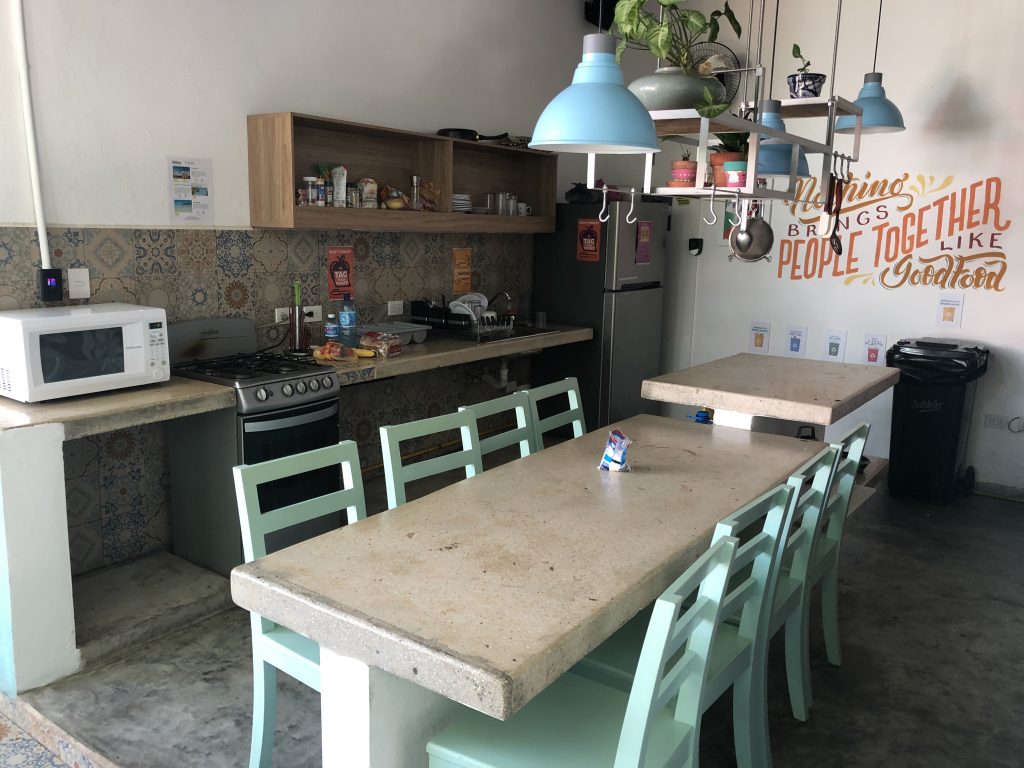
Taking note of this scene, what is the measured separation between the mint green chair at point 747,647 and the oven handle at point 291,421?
1.63 meters

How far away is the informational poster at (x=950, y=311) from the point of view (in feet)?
16.3

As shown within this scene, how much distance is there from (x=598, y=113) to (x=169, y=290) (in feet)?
7.22

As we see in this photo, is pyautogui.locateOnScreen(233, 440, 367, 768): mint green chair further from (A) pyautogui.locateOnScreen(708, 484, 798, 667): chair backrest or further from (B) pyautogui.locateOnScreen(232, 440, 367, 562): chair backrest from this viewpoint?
(A) pyautogui.locateOnScreen(708, 484, 798, 667): chair backrest

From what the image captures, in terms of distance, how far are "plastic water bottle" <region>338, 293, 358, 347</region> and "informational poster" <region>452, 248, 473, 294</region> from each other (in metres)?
0.93

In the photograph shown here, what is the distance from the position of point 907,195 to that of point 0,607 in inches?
196

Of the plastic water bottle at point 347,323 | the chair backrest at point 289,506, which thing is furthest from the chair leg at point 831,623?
the plastic water bottle at point 347,323

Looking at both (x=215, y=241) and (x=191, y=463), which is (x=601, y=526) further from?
(x=215, y=241)

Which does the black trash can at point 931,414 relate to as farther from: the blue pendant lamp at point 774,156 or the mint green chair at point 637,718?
the mint green chair at point 637,718

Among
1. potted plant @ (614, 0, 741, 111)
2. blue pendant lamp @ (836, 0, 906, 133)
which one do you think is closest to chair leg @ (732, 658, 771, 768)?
potted plant @ (614, 0, 741, 111)

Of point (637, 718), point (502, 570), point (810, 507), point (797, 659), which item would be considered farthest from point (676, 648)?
point (797, 659)

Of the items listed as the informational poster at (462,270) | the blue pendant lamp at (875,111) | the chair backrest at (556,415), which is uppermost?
the blue pendant lamp at (875,111)

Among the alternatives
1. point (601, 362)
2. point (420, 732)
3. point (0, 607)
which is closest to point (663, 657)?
point (420, 732)

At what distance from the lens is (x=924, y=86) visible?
16.2 feet

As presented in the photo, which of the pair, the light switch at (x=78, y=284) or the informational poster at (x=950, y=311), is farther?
the informational poster at (x=950, y=311)
